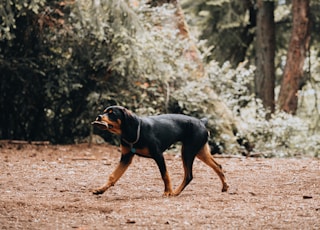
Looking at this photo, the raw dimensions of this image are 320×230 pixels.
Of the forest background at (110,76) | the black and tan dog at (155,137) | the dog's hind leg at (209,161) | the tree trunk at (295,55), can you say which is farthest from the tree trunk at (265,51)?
the black and tan dog at (155,137)

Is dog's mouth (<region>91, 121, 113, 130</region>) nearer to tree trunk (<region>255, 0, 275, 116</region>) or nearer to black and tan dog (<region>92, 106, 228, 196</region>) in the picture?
black and tan dog (<region>92, 106, 228, 196</region>)

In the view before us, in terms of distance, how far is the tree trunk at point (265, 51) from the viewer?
19250 mm

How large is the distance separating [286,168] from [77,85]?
16.5 ft

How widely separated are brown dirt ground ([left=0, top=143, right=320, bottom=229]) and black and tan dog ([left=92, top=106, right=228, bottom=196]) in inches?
11.0

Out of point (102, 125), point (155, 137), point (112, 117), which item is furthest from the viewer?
point (155, 137)

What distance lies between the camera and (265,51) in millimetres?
19344

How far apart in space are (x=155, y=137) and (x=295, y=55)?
11.2 meters

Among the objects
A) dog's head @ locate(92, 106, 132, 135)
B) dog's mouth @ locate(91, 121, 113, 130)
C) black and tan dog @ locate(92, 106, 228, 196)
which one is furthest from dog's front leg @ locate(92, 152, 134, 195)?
dog's mouth @ locate(91, 121, 113, 130)

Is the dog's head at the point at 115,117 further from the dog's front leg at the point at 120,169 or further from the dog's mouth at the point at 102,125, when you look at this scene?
the dog's front leg at the point at 120,169

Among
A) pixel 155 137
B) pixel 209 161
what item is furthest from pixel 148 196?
pixel 209 161

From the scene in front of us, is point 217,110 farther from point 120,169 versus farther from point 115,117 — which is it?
point 115,117

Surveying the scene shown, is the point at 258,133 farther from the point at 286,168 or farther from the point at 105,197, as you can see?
the point at 105,197

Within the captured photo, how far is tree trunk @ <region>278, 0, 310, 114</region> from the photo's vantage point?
58.0 feet

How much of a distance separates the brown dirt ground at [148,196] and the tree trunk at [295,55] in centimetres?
629
